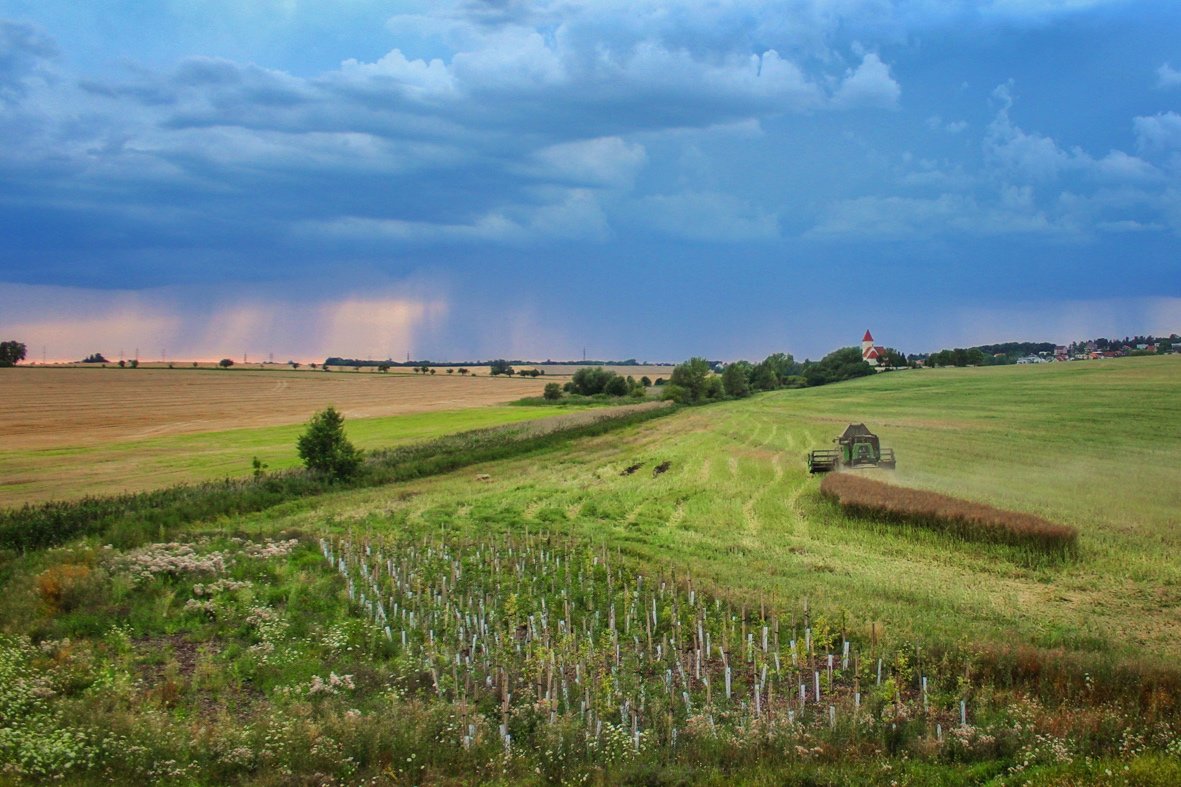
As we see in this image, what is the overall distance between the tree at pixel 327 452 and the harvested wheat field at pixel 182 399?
18.1 metres

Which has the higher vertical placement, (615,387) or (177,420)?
(615,387)

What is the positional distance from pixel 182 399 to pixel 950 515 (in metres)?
75.5

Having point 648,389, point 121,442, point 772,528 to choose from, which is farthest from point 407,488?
point 648,389

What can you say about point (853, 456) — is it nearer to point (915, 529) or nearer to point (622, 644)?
point (915, 529)

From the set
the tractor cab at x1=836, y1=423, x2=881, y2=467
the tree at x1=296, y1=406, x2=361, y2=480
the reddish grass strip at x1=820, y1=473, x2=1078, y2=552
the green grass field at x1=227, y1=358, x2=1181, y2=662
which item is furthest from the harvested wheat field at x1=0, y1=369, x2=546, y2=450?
the tractor cab at x1=836, y1=423, x2=881, y2=467

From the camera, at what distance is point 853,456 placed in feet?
141

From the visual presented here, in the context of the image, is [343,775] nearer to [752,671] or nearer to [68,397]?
[752,671]

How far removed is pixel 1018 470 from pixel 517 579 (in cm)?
2866

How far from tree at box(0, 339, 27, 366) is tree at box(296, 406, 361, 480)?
54831 mm

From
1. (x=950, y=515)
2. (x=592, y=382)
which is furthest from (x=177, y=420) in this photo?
(x=592, y=382)

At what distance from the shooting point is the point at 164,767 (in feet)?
35.2

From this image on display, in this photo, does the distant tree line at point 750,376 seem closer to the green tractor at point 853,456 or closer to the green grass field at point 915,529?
the green grass field at point 915,529

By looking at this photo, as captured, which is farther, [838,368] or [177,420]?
[838,368]

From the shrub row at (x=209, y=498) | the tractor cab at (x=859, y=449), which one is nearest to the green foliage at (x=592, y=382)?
the shrub row at (x=209, y=498)
